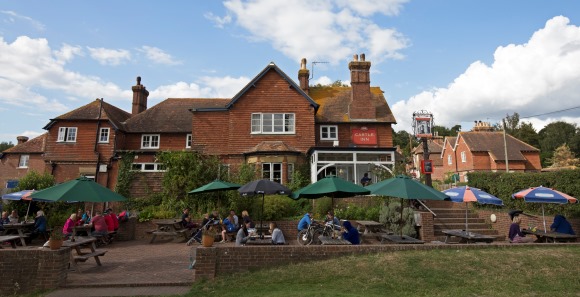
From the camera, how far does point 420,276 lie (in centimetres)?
720

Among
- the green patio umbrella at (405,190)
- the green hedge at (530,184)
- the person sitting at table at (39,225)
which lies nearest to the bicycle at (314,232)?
the green patio umbrella at (405,190)

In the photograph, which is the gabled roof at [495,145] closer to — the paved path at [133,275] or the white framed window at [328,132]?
the white framed window at [328,132]

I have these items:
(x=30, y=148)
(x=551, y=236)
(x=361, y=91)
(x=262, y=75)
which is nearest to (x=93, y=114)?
(x=262, y=75)

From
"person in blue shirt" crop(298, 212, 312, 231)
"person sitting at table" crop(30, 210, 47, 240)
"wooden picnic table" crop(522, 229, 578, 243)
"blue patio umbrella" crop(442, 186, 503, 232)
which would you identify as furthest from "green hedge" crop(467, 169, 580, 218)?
"person sitting at table" crop(30, 210, 47, 240)

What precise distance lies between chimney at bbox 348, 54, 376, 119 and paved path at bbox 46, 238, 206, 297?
1710 cm

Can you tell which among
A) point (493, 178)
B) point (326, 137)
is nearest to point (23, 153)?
point (326, 137)

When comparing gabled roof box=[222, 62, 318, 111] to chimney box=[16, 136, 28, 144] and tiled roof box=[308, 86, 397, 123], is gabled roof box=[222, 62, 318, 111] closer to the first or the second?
tiled roof box=[308, 86, 397, 123]

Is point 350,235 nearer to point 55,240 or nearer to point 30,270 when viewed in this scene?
point 55,240

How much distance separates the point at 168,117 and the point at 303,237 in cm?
1999

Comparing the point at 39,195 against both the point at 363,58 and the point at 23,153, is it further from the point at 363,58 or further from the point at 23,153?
→ the point at 23,153

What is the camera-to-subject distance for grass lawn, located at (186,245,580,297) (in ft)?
21.5

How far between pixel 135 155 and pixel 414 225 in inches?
804

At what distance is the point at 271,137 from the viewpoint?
22.9 m

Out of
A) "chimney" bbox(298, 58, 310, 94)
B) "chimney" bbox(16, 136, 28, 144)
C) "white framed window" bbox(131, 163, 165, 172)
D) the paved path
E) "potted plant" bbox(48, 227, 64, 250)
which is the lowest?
the paved path
